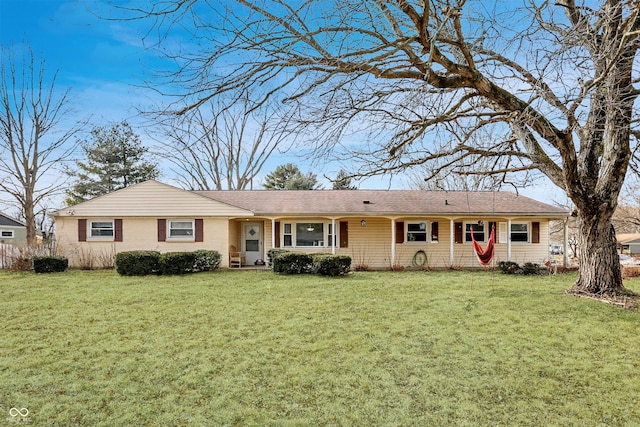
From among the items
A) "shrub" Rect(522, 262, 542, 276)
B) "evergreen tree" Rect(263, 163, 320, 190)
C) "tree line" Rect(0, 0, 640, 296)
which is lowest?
"shrub" Rect(522, 262, 542, 276)

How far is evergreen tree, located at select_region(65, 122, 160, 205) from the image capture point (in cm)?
2819

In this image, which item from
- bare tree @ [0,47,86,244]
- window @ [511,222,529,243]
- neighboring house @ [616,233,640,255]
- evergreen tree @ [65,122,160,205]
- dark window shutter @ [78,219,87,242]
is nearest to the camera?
dark window shutter @ [78,219,87,242]

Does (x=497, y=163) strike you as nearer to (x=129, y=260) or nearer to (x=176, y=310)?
(x=176, y=310)

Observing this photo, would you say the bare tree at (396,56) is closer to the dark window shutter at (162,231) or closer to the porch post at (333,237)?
the porch post at (333,237)

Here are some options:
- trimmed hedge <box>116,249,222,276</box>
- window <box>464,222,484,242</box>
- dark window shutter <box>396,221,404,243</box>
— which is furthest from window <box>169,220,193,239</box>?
window <box>464,222,484,242</box>

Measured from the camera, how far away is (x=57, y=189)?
2333cm

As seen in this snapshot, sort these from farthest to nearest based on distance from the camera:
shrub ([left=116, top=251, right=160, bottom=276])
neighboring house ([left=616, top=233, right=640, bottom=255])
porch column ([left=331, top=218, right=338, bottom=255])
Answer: neighboring house ([left=616, top=233, right=640, bottom=255]) → porch column ([left=331, top=218, right=338, bottom=255]) → shrub ([left=116, top=251, right=160, bottom=276])

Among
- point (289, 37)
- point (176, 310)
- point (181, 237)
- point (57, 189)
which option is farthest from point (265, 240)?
point (57, 189)

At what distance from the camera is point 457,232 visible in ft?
55.1

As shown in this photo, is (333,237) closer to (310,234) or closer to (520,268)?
(310,234)

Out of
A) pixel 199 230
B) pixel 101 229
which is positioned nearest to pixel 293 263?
pixel 199 230

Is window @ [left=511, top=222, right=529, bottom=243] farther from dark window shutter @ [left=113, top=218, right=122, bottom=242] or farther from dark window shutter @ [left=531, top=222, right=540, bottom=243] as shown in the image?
dark window shutter @ [left=113, top=218, right=122, bottom=242]

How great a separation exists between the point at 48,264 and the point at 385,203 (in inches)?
535

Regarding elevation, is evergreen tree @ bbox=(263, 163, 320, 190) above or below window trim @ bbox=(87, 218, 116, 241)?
above
